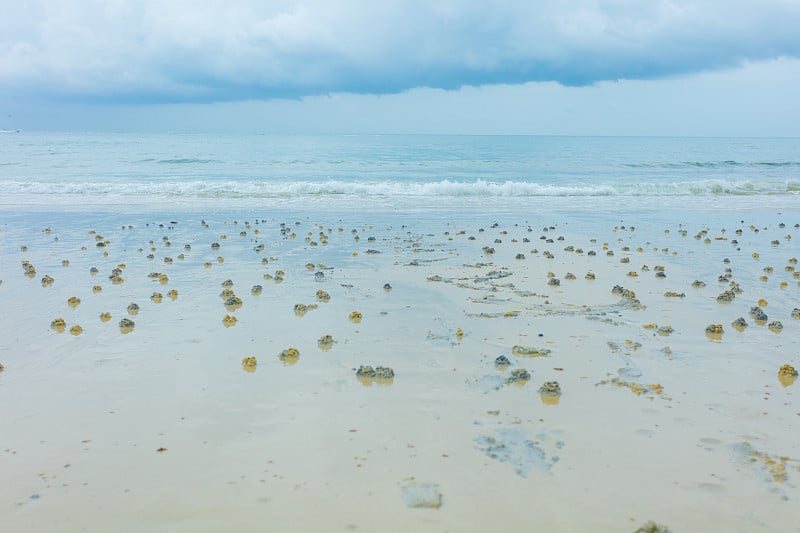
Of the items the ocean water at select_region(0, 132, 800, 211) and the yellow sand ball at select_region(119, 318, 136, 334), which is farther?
the ocean water at select_region(0, 132, 800, 211)

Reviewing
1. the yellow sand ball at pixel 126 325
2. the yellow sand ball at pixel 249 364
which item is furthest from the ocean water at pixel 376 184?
the yellow sand ball at pixel 249 364

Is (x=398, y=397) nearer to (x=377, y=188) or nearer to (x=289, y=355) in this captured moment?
(x=289, y=355)

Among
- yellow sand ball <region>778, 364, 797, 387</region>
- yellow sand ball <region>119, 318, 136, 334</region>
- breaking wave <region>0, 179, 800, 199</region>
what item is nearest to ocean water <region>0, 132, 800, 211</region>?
breaking wave <region>0, 179, 800, 199</region>

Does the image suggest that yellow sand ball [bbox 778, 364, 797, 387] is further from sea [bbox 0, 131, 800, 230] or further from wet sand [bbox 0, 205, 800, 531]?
sea [bbox 0, 131, 800, 230]

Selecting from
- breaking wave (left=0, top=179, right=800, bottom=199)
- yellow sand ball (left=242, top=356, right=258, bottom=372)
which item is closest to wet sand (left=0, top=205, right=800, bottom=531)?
yellow sand ball (left=242, top=356, right=258, bottom=372)

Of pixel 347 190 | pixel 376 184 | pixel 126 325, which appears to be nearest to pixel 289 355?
pixel 126 325

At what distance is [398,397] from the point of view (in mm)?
6926

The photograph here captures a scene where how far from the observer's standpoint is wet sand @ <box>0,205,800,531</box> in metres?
4.95

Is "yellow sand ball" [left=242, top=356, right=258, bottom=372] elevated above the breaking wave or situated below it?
below

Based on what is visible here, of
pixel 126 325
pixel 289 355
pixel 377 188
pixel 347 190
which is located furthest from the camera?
pixel 377 188

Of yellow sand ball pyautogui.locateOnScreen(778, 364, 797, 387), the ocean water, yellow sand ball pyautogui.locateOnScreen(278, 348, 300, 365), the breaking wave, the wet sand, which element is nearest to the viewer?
the wet sand

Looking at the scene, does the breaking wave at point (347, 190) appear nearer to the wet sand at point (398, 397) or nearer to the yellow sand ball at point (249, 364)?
the wet sand at point (398, 397)

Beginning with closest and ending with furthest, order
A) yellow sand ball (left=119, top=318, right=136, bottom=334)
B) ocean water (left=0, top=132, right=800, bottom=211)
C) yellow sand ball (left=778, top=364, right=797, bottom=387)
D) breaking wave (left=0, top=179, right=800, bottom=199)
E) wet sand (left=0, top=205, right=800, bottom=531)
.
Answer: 1. wet sand (left=0, top=205, right=800, bottom=531)
2. yellow sand ball (left=778, top=364, right=797, bottom=387)
3. yellow sand ball (left=119, top=318, right=136, bottom=334)
4. ocean water (left=0, top=132, right=800, bottom=211)
5. breaking wave (left=0, top=179, right=800, bottom=199)

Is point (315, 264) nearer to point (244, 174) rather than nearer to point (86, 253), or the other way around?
point (86, 253)
